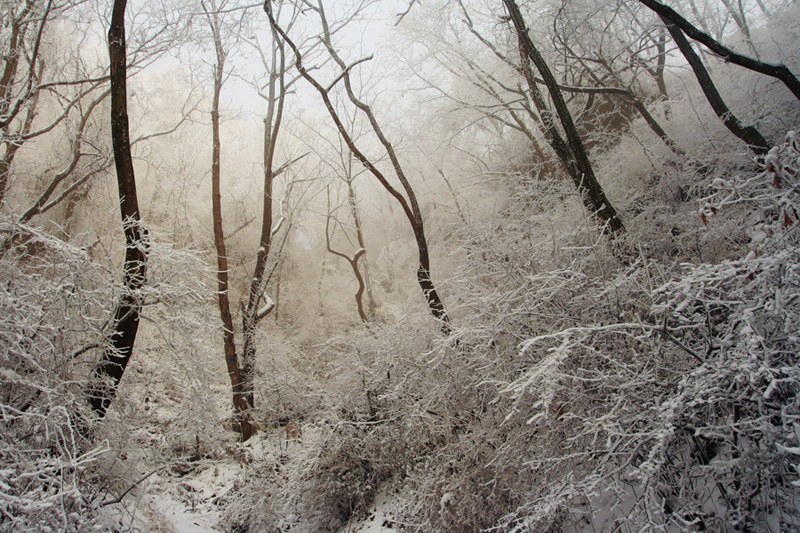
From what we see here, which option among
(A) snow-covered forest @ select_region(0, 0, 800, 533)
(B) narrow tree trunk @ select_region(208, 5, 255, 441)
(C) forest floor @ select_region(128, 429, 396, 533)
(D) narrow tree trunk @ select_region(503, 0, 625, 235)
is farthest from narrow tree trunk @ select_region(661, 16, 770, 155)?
(B) narrow tree trunk @ select_region(208, 5, 255, 441)

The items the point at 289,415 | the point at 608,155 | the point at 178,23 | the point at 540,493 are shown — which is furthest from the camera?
the point at 608,155

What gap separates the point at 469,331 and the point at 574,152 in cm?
356

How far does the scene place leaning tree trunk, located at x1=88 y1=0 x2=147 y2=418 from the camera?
3711 millimetres

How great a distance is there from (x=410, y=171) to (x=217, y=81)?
8249 millimetres

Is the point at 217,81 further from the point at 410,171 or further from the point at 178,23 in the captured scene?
the point at 410,171

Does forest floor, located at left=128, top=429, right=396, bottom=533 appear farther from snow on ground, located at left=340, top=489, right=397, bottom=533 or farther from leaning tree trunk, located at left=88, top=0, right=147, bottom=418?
leaning tree trunk, located at left=88, top=0, right=147, bottom=418

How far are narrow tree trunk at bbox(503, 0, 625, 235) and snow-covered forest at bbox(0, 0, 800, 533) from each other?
3cm

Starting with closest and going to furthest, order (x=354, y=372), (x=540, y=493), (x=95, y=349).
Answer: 1. (x=540, y=493)
2. (x=95, y=349)
3. (x=354, y=372)

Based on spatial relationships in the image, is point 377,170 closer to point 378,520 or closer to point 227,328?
point 227,328

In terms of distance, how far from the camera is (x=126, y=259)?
4.12 metres

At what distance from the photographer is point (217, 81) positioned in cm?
914

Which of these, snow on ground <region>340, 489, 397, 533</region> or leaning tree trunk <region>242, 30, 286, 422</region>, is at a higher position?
leaning tree trunk <region>242, 30, 286, 422</region>

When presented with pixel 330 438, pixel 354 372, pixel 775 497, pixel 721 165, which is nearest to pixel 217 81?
pixel 354 372

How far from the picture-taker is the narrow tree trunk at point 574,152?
5.09m
